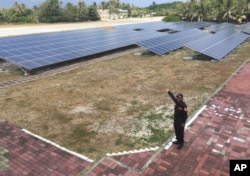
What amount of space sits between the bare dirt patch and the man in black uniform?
67 cm

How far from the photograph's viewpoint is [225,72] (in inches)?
679

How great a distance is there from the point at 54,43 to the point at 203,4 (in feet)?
139

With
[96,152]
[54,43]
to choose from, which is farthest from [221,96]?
[54,43]

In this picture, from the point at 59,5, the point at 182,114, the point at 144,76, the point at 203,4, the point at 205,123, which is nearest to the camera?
the point at 182,114

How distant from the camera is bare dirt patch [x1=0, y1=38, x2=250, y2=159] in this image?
30.1 feet

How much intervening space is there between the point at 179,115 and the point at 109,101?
190 inches

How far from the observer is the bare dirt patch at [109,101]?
30.1 feet

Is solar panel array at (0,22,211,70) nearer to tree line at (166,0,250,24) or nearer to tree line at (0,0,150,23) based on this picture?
tree line at (166,0,250,24)

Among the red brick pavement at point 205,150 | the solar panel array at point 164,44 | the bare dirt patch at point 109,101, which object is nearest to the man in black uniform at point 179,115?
the red brick pavement at point 205,150

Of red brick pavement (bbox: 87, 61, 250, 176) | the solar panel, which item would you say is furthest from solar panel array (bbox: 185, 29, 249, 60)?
red brick pavement (bbox: 87, 61, 250, 176)

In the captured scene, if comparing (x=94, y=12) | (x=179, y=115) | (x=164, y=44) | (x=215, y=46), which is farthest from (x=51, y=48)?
(x=94, y=12)

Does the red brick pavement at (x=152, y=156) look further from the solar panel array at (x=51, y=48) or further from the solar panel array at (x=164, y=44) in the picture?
the solar panel array at (x=164, y=44)

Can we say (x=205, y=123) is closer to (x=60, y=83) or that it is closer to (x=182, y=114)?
(x=182, y=114)

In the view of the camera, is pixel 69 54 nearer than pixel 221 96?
No
